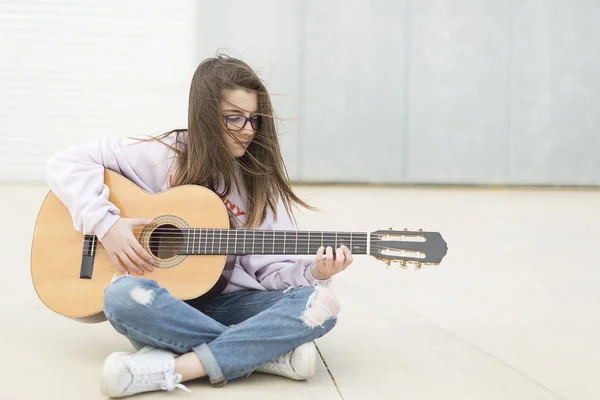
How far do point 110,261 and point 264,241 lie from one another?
1.52 feet

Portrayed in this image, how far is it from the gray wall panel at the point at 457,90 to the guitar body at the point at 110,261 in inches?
288

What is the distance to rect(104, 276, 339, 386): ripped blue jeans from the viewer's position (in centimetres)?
207

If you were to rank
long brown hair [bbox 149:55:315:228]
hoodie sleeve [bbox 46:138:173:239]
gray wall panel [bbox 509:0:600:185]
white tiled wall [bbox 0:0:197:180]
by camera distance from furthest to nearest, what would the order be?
gray wall panel [bbox 509:0:600:185], white tiled wall [bbox 0:0:197:180], long brown hair [bbox 149:55:315:228], hoodie sleeve [bbox 46:138:173:239]

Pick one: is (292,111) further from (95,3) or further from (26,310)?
(26,310)

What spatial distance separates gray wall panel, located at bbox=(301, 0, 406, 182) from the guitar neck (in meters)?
7.06

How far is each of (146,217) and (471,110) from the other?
766 centimetres

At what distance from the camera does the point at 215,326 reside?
2156 mm

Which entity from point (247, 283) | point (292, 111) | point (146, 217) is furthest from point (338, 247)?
point (292, 111)

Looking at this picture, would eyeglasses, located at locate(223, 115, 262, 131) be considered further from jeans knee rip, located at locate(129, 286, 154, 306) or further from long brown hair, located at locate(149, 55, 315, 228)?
jeans knee rip, located at locate(129, 286, 154, 306)

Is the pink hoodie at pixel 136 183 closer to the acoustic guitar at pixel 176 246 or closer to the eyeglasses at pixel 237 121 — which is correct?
the acoustic guitar at pixel 176 246

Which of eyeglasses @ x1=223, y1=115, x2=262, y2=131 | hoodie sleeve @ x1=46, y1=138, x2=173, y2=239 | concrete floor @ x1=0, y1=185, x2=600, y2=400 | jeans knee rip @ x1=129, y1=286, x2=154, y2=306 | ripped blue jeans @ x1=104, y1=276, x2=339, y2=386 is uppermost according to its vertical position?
eyeglasses @ x1=223, y1=115, x2=262, y2=131

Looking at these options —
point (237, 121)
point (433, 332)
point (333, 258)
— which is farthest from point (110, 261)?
point (433, 332)

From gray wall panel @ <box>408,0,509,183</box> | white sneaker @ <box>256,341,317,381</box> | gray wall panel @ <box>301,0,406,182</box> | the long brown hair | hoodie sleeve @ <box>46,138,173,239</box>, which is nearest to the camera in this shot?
white sneaker @ <box>256,341,317,381</box>

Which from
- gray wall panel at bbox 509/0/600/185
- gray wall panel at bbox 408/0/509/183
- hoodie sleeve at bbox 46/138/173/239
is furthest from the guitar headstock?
gray wall panel at bbox 509/0/600/185
